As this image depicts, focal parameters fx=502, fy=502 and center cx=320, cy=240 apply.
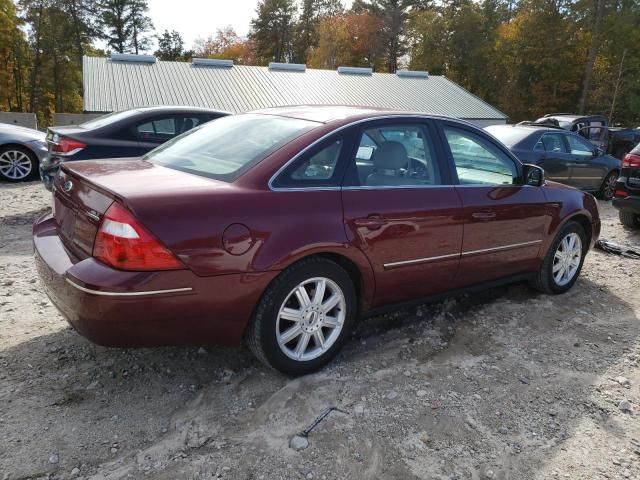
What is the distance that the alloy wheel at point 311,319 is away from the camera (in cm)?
290

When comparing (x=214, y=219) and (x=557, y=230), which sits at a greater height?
(x=214, y=219)

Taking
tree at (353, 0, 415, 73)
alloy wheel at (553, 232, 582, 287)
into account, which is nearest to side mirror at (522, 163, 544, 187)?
alloy wheel at (553, 232, 582, 287)

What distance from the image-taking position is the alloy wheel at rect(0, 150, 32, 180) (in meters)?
8.99

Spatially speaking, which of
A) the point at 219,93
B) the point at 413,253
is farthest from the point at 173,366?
the point at 219,93

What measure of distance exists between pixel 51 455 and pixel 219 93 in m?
20.1

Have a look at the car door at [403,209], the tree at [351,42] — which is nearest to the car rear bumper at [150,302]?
the car door at [403,209]

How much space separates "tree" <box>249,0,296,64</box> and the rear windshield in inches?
1961

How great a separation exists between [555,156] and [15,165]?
9.71 m

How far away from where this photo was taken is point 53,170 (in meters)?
6.23

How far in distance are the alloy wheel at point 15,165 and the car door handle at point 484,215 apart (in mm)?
8574

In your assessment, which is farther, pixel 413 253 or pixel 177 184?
pixel 413 253

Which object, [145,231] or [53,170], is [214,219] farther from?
[53,170]

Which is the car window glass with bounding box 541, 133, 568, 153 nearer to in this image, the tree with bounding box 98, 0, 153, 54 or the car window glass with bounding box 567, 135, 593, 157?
the car window glass with bounding box 567, 135, 593, 157

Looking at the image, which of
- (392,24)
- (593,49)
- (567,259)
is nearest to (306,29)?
(392,24)
